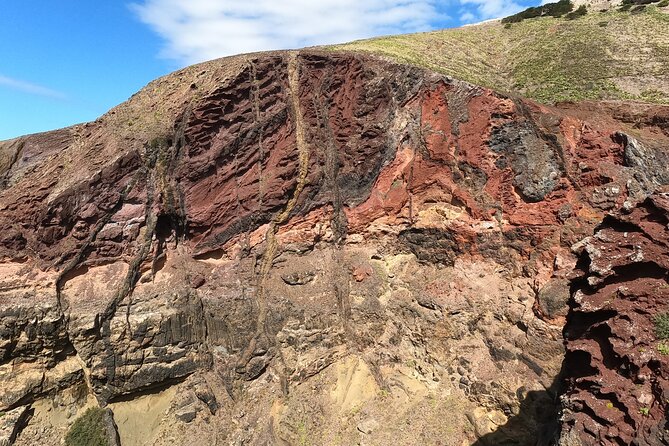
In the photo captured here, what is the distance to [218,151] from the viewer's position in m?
19.2

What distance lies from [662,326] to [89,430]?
20.2 m

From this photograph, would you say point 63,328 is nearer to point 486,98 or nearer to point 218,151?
point 218,151

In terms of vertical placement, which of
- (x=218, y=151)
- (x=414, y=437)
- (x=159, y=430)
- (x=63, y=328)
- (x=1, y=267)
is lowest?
(x=414, y=437)

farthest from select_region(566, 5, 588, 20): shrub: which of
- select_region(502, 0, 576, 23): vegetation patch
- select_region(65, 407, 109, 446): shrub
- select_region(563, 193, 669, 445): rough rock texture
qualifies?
select_region(65, 407, 109, 446): shrub

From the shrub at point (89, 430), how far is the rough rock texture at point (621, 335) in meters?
17.6

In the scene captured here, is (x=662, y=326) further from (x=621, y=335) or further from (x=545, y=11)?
(x=545, y=11)

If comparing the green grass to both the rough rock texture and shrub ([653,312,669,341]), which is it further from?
shrub ([653,312,669,341])

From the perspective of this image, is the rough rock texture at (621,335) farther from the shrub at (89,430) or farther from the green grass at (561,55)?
the shrub at (89,430)

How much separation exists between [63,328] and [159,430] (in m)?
6.06

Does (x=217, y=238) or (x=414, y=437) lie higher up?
(x=217, y=238)

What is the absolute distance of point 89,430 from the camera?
1658 cm

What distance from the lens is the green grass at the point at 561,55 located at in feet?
82.4

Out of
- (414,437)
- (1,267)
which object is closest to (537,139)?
(414,437)

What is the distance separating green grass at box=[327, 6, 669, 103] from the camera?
2512cm
